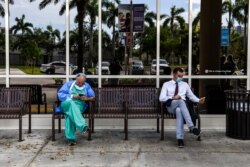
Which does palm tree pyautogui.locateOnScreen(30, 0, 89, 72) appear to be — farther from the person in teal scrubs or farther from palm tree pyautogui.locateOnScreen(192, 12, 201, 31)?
palm tree pyautogui.locateOnScreen(192, 12, 201, 31)

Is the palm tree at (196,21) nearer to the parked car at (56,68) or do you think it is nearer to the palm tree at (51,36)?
the parked car at (56,68)

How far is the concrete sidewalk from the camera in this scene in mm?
6430

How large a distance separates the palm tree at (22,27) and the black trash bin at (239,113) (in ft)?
13.4

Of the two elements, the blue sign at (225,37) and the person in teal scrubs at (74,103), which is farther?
the blue sign at (225,37)

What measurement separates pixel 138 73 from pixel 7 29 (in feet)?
9.03

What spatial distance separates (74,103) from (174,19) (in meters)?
2.61

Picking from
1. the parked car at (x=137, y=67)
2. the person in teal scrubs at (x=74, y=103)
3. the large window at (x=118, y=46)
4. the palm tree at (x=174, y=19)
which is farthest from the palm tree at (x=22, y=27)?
the palm tree at (x=174, y=19)

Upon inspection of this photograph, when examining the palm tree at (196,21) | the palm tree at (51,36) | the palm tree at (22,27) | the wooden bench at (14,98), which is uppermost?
the palm tree at (196,21)

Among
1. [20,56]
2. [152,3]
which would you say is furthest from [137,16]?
[20,56]

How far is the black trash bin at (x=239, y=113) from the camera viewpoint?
785 centimetres

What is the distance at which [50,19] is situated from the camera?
9141 millimetres

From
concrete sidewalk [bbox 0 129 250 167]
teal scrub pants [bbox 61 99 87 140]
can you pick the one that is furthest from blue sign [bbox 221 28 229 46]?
teal scrub pants [bbox 61 99 87 140]

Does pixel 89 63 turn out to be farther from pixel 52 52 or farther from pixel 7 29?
pixel 7 29

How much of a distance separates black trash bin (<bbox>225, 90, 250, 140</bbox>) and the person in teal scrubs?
2.47 m
